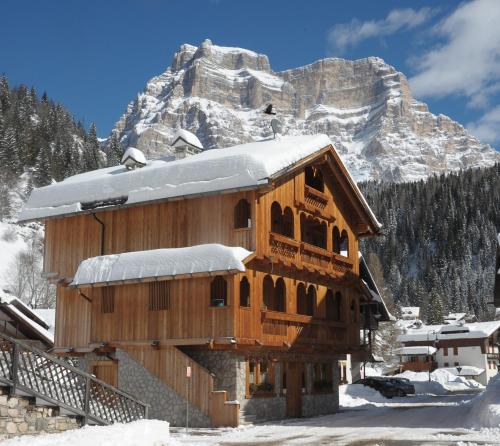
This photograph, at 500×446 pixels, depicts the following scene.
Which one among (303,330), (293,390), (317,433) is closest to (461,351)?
(293,390)

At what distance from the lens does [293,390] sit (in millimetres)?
34469

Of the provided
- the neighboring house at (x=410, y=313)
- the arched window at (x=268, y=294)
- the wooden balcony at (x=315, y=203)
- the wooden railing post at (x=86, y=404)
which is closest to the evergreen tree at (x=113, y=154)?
the neighboring house at (x=410, y=313)

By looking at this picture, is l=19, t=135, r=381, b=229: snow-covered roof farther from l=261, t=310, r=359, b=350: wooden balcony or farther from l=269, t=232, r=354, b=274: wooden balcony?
l=261, t=310, r=359, b=350: wooden balcony

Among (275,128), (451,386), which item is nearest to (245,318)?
(275,128)

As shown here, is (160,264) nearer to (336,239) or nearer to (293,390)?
(293,390)

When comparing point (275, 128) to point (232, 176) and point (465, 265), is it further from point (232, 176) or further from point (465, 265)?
point (465, 265)

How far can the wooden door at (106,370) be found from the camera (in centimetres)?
3281

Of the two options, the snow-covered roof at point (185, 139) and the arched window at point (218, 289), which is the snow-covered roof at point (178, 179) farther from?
the arched window at point (218, 289)

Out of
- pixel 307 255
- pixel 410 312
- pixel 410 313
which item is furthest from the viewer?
pixel 410 312

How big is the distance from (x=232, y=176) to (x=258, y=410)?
9.53 metres

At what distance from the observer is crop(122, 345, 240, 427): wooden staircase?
94.9 feet

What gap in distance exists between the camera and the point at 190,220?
1300 inches

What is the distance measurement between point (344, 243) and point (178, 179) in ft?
45.1

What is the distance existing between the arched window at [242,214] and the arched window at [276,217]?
154cm
